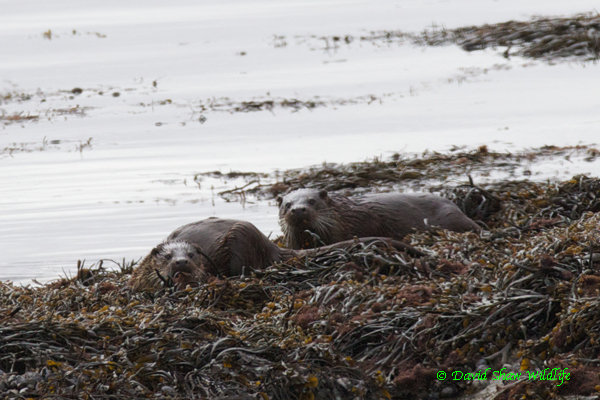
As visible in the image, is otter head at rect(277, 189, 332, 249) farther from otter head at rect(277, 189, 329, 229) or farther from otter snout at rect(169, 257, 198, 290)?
otter snout at rect(169, 257, 198, 290)

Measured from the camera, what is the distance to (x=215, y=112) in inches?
601

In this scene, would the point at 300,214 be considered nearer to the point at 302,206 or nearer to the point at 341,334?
the point at 302,206

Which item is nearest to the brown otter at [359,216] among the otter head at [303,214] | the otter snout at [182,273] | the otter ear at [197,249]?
the otter head at [303,214]

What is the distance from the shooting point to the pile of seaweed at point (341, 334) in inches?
153

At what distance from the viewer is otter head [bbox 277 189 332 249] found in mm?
6914

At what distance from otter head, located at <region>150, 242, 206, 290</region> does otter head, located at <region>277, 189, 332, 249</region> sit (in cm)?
103

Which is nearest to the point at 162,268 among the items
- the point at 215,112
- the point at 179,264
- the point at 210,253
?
the point at 179,264

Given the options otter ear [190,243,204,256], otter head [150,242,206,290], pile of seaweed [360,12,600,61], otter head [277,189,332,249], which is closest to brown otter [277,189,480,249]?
otter head [277,189,332,249]

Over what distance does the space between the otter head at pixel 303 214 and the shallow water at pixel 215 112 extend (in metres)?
0.94

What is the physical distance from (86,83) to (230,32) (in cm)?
740

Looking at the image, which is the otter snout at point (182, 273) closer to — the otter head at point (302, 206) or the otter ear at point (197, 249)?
the otter ear at point (197, 249)

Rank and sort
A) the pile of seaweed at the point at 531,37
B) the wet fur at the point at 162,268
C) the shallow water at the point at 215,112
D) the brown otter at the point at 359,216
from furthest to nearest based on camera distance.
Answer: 1. the pile of seaweed at the point at 531,37
2. the shallow water at the point at 215,112
3. the brown otter at the point at 359,216
4. the wet fur at the point at 162,268

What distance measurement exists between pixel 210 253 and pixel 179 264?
1.61ft

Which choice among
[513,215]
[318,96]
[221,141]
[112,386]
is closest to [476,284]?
[112,386]
